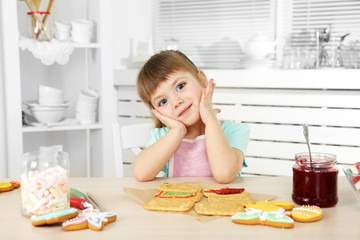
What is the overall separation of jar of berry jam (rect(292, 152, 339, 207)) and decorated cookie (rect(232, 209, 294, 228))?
0.13 meters

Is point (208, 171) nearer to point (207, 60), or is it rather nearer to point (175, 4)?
point (207, 60)

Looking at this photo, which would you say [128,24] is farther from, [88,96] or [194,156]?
[194,156]

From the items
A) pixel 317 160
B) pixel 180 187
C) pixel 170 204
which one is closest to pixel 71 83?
pixel 180 187

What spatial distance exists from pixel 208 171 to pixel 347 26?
1.65m

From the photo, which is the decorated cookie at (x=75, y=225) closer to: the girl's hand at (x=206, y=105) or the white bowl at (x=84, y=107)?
the girl's hand at (x=206, y=105)

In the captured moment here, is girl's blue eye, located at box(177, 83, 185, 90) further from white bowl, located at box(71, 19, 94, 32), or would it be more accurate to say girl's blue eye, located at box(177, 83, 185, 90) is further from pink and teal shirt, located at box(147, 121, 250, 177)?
white bowl, located at box(71, 19, 94, 32)

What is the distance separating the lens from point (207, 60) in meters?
3.17

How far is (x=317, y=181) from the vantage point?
1.07 meters

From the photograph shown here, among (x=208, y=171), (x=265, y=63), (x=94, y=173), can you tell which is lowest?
(x=94, y=173)

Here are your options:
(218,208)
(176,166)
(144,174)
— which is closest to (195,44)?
(176,166)

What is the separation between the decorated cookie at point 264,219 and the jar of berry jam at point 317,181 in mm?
125

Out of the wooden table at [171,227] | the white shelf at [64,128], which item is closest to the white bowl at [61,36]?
the white shelf at [64,128]

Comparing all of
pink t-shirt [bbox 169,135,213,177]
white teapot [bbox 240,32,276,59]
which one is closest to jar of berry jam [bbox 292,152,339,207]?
pink t-shirt [bbox 169,135,213,177]

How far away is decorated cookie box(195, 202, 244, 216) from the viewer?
3.38 feet
